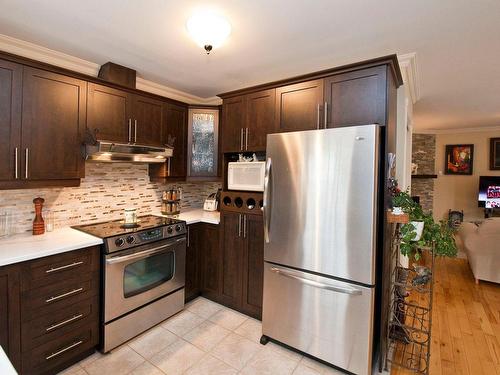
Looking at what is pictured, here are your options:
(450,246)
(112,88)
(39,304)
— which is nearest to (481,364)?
(450,246)

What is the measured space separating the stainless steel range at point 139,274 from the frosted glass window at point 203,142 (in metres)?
0.79

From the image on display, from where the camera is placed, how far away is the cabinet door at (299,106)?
2.16 metres

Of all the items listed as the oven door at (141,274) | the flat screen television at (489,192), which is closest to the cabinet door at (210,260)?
the oven door at (141,274)

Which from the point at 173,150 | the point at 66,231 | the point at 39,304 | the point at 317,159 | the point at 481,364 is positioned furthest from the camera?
the point at 173,150

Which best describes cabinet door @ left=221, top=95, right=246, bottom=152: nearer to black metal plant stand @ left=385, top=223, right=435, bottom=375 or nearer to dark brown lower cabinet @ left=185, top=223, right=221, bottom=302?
dark brown lower cabinet @ left=185, top=223, right=221, bottom=302

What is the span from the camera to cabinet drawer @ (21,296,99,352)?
5.82 feet

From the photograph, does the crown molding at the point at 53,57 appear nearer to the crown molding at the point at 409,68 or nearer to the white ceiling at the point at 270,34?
the white ceiling at the point at 270,34

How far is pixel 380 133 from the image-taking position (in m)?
1.85

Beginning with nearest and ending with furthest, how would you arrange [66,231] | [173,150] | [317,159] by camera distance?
1. [317,159]
2. [66,231]
3. [173,150]

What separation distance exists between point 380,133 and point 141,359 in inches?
95.9

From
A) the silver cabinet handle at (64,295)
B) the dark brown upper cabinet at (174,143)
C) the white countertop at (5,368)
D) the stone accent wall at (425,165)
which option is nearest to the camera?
the white countertop at (5,368)

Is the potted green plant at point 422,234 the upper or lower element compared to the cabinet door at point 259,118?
lower

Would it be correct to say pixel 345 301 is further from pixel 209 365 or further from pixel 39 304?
pixel 39 304

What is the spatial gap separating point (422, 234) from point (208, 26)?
2.05m
